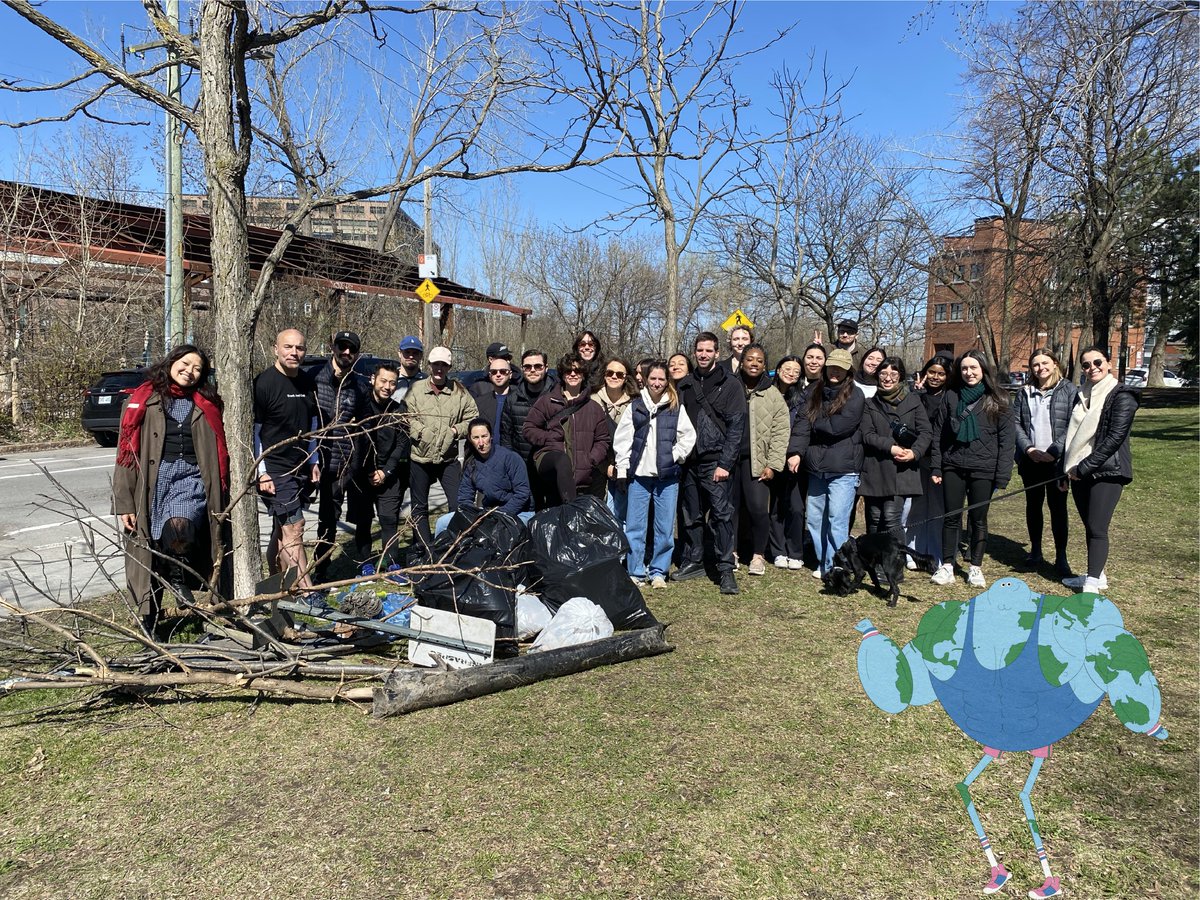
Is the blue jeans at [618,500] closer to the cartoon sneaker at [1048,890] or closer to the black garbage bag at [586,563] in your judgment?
the black garbage bag at [586,563]

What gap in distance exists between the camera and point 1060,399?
637 centimetres

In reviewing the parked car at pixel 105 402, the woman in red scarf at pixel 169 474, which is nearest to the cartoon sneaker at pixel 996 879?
the woman in red scarf at pixel 169 474

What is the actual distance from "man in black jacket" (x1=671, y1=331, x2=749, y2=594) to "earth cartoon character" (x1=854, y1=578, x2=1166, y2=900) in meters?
4.12

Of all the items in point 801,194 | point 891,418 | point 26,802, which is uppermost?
point 801,194

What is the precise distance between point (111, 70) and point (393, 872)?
14.2 ft

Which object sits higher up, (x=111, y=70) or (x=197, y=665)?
(x=111, y=70)

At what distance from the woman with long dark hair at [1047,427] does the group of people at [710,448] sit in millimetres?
16

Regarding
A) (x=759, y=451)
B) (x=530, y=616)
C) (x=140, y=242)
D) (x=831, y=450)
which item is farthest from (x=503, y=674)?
(x=140, y=242)

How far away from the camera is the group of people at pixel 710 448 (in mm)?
5805

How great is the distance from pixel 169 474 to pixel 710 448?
12.4 ft

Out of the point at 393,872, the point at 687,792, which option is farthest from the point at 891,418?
the point at 393,872

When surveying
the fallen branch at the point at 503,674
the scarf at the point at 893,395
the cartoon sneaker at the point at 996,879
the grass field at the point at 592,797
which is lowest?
the grass field at the point at 592,797

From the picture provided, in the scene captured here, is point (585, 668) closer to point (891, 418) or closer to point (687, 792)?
point (687, 792)

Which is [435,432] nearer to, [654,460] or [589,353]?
[589,353]
